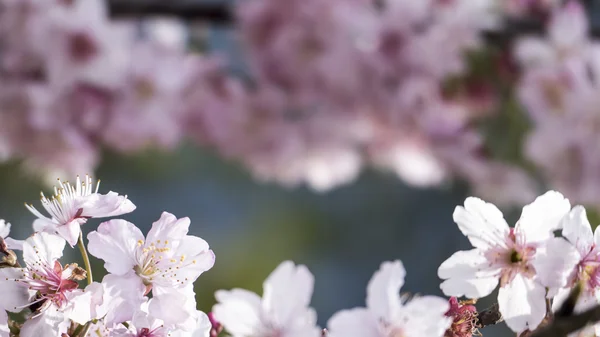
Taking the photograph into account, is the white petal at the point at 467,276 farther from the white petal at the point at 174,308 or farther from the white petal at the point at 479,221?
the white petal at the point at 174,308

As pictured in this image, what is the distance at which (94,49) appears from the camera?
136 centimetres

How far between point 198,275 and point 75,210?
0.07m

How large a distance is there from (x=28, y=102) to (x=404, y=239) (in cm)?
336

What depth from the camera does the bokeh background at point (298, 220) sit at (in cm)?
345

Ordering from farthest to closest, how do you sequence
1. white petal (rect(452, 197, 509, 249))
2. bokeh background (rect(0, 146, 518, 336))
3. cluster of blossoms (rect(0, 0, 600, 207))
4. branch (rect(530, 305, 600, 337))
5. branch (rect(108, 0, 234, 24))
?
bokeh background (rect(0, 146, 518, 336)) < branch (rect(108, 0, 234, 24)) < cluster of blossoms (rect(0, 0, 600, 207)) < white petal (rect(452, 197, 509, 249)) < branch (rect(530, 305, 600, 337))

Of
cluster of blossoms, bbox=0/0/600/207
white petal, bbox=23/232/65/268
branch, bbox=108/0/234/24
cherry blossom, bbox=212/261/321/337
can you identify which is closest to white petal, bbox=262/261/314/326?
cherry blossom, bbox=212/261/321/337

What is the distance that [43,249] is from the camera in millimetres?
410

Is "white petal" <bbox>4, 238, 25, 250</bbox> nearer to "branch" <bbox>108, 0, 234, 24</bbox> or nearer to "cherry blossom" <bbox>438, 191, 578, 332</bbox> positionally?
"cherry blossom" <bbox>438, 191, 578, 332</bbox>

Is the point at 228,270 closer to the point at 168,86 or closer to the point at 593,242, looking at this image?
the point at 168,86

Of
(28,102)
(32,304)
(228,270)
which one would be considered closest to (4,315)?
(32,304)

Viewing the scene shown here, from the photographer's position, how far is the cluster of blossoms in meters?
1.36

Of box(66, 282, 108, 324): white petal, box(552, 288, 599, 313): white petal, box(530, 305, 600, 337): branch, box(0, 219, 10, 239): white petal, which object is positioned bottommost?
box(530, 305, 600, 337): branch

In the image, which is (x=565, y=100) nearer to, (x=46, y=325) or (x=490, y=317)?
(x=490, y=317)

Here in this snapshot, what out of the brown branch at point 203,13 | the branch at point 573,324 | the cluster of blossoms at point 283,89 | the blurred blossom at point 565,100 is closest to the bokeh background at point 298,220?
the cluster of blossoms at point 283,89
